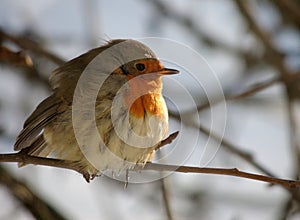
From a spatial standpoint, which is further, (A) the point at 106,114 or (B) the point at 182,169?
(A) the point at 106,114

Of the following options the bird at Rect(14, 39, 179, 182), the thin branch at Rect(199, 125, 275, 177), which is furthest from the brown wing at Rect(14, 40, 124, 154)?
the thin branch at Rect(199, 125, 275, 177)

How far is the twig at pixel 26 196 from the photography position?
4.58 metres

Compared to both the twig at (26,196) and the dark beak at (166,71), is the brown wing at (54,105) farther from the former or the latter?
the twig at (26,196)

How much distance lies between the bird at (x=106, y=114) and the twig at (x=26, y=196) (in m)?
0.71

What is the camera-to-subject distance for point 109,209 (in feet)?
18.4

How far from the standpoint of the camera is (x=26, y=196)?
4.65 m

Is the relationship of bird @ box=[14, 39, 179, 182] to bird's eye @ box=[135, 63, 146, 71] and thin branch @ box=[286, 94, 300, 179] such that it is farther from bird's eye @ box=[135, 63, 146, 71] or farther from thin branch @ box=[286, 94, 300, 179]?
thin branch @ box=[286, 94, 300, 179]

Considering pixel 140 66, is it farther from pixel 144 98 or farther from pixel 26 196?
pixel 26 196

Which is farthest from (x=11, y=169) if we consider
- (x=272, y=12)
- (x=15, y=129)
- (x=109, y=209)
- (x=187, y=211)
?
(x=272, y=12)

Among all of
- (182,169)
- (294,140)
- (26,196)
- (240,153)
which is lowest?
(26,196)

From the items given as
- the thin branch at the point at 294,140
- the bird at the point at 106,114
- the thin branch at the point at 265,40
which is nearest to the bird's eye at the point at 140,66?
the bird at the point at 106,114

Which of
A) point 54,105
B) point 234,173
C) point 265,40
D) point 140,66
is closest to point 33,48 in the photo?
point 54,105

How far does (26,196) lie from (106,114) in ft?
4.12

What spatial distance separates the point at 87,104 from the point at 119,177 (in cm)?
70
